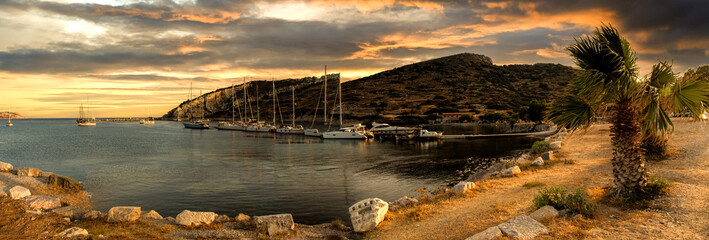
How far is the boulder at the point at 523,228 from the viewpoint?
30.3 ft

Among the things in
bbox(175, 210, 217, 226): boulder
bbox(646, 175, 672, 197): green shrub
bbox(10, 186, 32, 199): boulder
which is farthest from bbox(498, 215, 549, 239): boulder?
bbox(10, 186, 32, 199): boulder

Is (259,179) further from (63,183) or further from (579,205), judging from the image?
(579,205)

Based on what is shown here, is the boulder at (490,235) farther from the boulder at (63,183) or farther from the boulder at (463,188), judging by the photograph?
the boulder at (63,183)

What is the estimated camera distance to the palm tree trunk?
1087 cm

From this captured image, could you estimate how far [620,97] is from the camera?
1100 centimetres

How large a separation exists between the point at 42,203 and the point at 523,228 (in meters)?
19.5

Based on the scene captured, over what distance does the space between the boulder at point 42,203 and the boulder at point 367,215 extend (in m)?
13.8

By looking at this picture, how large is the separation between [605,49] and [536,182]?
6.85 m

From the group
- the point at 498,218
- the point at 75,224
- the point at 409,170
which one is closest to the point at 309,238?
the point at 498,218

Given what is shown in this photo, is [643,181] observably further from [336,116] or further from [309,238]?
[336,116]

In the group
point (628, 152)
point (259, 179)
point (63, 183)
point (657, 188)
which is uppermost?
point (628, 152)

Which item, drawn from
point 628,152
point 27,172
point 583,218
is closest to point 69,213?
point 27,172

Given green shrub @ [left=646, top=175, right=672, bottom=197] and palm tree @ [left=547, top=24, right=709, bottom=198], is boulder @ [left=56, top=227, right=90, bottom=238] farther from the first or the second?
green shrub @ [left=646, top=175, right=672, bottom=197]

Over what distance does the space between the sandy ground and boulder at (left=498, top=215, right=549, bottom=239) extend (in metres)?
0.26
